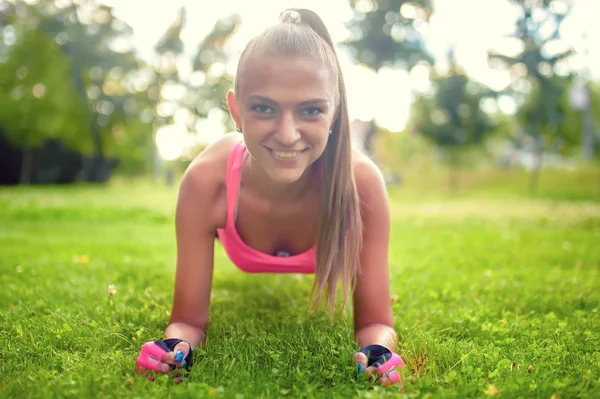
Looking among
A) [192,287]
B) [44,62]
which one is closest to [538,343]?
[192,287]

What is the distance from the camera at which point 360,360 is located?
90.7 inches

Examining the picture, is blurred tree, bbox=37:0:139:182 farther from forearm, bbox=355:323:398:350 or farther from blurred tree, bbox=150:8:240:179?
forearm, bbox=355:323:398:350

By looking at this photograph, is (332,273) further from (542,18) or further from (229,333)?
(542,18)

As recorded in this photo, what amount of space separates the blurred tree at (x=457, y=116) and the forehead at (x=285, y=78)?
2428 cm

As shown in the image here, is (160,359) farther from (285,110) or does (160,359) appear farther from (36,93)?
(36,93)

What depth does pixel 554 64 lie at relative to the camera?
1964 cm

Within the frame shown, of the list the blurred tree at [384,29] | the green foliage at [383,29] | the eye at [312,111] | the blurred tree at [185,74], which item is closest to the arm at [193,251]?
the eye at [312,111]

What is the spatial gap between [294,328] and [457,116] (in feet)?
81.0

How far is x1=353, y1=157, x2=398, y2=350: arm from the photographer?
2811 millimetres

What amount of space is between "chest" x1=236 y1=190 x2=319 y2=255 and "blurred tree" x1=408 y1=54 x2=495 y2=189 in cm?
2383

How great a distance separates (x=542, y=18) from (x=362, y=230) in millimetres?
19975

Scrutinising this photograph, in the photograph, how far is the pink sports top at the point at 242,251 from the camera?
114 inches

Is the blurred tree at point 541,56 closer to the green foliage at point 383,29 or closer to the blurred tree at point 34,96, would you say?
the green foliage at point 383,29

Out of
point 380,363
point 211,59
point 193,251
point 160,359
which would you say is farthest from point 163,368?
point 211,59
